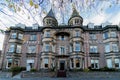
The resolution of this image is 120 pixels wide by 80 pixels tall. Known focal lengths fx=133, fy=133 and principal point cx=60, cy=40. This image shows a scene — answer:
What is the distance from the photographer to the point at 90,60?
28.5 m

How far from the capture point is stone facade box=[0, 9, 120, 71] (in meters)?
27.4

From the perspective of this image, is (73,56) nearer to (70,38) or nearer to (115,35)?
(70,38)

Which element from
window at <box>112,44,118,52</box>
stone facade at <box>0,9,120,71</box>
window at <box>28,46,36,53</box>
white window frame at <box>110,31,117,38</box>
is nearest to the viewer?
window at <box>112,44,118,52</box>

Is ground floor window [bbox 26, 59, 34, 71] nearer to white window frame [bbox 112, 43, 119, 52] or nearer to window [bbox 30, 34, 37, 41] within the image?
window [bbox 30, 34, 37, 41]

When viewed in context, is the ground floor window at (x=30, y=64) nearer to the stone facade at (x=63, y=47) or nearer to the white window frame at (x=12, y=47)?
the stone facade at (x=63, y=47)

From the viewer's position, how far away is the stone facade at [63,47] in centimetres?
2742

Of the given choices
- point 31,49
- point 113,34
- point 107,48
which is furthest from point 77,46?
A: point 31,49

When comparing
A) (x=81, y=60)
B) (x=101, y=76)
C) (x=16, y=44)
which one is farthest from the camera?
(x=16, y=44)

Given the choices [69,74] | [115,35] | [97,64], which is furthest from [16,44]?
[115,35]

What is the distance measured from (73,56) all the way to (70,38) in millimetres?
4422

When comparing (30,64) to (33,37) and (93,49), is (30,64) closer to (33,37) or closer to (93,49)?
(33,37)

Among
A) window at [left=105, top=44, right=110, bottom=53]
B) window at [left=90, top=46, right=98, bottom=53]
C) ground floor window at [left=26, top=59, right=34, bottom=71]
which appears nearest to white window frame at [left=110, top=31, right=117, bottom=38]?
window at [left=105, top=44, right=110, bottom=53]

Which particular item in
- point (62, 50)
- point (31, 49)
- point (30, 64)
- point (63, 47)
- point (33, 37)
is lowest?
point (30, 64)

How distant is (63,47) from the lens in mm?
29734
